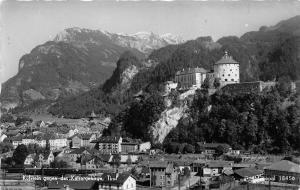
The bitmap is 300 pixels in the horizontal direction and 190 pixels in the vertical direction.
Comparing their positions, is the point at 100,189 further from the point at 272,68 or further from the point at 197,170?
the point at 272,68

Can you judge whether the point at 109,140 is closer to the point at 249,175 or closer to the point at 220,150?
the point at 220,150

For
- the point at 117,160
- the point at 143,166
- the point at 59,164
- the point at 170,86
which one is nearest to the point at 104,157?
the point at 117,160

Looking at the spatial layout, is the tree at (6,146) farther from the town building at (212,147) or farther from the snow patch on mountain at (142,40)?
the snow patch on mountain at (142,40)

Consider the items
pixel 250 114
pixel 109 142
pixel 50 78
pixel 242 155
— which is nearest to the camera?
pixel 242 155

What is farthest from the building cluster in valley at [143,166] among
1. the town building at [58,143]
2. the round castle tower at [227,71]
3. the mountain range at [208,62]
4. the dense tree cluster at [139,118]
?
the mountain range at [208,62]

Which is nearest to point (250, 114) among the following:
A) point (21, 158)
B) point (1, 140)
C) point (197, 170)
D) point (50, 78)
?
point (197, 170)

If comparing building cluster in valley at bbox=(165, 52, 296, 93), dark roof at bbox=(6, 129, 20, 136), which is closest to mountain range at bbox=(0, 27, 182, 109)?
dark roof at bbox=(6, 129, 20, 136)
